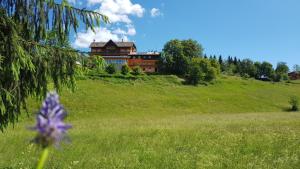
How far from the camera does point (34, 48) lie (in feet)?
26.0

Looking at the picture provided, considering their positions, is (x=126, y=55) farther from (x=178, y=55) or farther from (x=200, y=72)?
(x=200, y=72)

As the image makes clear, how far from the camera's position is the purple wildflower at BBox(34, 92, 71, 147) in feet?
4.44

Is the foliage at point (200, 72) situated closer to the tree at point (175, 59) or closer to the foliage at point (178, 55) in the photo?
the foliage at point (178, 55)

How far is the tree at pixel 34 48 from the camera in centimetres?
737

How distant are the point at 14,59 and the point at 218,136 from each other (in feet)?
36.0

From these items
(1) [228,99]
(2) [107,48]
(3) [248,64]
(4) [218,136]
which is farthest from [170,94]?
(3) [248,64]

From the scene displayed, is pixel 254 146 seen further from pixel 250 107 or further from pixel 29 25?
pixel 250 107

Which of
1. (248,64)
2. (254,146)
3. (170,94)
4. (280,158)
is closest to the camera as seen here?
(280,158)

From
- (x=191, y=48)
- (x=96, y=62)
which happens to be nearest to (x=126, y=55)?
(x=191, y=48)

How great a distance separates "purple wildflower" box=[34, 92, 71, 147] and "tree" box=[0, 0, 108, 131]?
242 inches

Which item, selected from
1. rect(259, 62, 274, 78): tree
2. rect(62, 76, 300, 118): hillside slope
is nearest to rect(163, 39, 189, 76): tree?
rect(62, 76, 300, 118): hillside slope

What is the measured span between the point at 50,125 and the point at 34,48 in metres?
6.99

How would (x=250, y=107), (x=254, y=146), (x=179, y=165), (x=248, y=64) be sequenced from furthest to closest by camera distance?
1. (x=248, y=64)
2. (x=250, y=107)
3. (x=254, y=146)
4. (x=179, y=165)

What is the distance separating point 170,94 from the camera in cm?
7212
